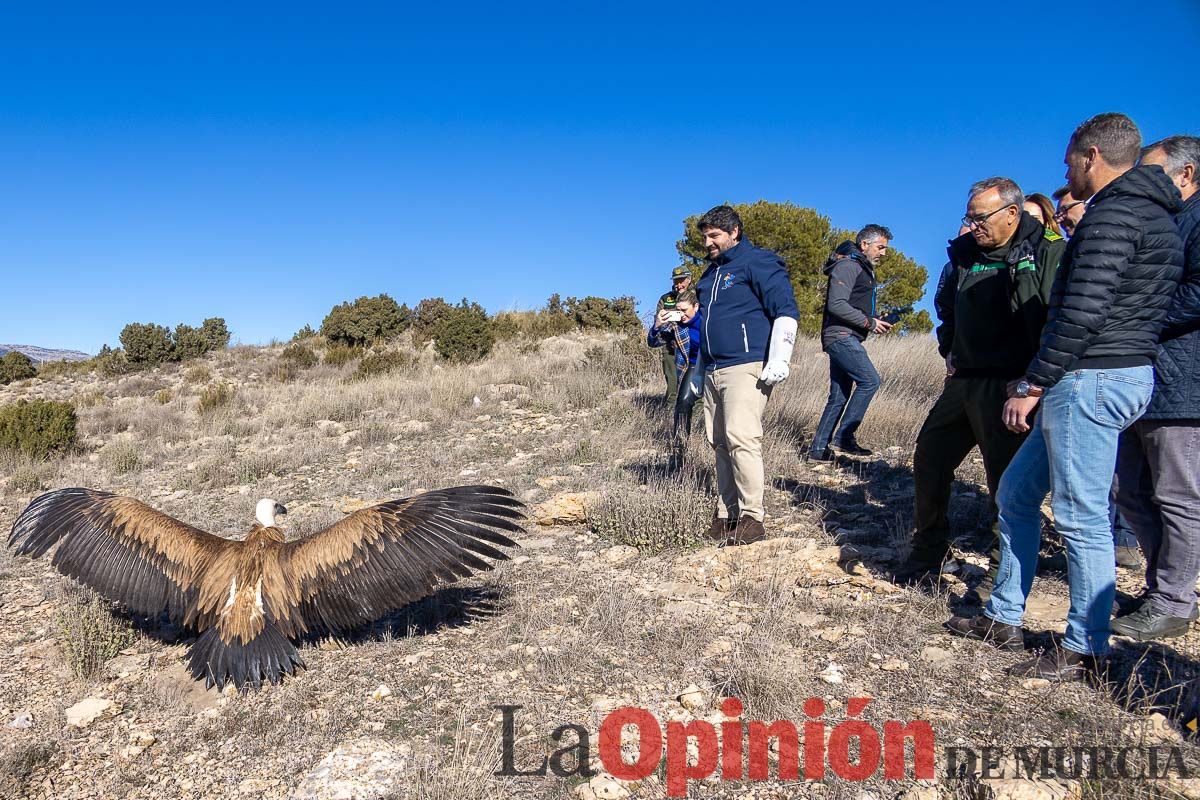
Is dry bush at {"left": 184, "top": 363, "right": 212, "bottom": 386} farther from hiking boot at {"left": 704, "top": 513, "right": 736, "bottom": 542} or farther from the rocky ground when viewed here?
hiking boot at {"left": 704, "top": 513, "right": 736, "bottom": 542}

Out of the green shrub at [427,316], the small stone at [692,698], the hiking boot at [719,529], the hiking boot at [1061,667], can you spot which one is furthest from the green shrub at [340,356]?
the hiking boot at [1061,667]

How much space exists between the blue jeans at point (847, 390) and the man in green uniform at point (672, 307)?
170 centimetres

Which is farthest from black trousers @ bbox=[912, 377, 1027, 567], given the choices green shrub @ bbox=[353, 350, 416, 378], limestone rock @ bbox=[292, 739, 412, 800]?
green shrub @ bbox=[353, 350, 416, 378]

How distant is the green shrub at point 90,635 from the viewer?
3266mm

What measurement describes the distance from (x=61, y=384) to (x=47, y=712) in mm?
18037

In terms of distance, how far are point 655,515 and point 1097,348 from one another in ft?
8.98

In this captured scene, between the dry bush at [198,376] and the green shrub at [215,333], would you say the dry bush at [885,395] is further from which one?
the green shrub at [215,333]

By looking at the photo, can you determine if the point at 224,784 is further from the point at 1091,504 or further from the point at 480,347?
the point at 480,347

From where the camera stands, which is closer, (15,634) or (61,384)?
(15,634)

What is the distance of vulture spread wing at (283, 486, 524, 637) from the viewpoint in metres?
3.02

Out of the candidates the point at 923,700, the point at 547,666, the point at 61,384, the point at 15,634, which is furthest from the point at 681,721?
the point at 61,384

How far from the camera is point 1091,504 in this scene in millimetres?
2486

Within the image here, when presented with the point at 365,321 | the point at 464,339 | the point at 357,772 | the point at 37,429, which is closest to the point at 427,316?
the point at 365,321

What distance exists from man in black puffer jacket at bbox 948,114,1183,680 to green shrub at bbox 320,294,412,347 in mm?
18655
